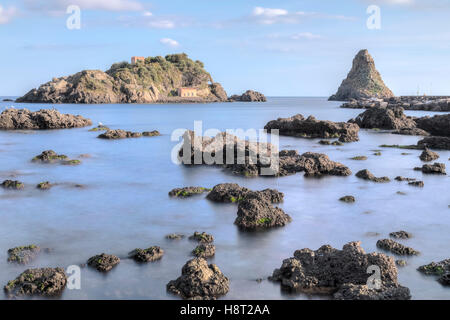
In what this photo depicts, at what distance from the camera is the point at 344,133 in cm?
4347

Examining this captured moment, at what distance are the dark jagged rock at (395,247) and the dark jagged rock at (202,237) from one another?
478 centimetres

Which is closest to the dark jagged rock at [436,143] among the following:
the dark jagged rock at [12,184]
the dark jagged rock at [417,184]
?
the dark jagged rock at [417,184]

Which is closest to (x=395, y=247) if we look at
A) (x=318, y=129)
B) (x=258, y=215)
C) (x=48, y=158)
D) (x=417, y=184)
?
(x=258, y=215)

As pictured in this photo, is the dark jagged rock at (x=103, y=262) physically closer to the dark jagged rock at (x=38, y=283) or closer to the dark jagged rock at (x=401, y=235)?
the dark jagged rock at (x=38, y=283)

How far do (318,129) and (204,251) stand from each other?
A: 116 feet

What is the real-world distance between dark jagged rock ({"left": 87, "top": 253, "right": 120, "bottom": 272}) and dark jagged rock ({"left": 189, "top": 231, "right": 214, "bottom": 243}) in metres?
2.60

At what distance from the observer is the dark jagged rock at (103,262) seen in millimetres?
11438

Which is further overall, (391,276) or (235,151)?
(235,151)

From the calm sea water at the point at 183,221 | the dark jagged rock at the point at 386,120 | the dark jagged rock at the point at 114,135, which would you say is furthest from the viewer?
the dark jagged rock at the point at 386,120

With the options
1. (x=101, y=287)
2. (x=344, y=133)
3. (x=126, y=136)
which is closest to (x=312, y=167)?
(x=101, y=287)

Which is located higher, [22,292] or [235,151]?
[235,151]

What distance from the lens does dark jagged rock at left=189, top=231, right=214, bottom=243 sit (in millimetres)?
13602
